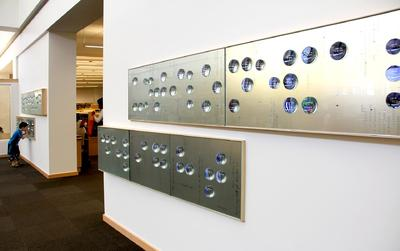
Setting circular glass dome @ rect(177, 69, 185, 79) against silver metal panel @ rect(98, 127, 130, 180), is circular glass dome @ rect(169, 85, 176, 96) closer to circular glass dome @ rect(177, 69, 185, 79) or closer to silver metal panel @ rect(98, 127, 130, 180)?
circular glass dome @ rect(177, 69, 185, 79)

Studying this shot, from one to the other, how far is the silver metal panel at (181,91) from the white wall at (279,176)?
9 cm

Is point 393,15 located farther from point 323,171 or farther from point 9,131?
point 9,131

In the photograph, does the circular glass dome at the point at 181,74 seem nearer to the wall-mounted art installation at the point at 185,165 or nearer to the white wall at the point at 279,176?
the white wall at the point at 279,176

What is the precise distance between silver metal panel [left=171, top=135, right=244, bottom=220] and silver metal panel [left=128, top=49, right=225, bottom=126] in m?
0.16

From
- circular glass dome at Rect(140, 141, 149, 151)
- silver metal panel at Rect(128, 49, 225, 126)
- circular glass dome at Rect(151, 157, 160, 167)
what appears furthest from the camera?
circular glass dome at Rect(140, 141, 149, 151)

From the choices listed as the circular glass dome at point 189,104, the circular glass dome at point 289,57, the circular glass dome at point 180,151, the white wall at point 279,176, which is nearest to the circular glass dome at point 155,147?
the white wall at point 279,176

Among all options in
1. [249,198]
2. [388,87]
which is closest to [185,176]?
[249,198]

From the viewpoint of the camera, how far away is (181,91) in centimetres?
246

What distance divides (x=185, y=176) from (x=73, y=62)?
4.57 meters

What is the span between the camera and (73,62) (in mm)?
6109

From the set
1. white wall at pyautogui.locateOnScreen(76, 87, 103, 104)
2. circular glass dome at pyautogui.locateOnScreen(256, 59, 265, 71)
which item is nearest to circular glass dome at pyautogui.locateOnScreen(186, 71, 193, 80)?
circular glass dome at pyautogui.locateOnScreen(256, 59, 265, 71)

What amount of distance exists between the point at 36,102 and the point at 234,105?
5.50m

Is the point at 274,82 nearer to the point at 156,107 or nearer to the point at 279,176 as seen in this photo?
the point at 279,176

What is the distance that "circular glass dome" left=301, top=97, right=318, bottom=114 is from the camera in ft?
5.26
